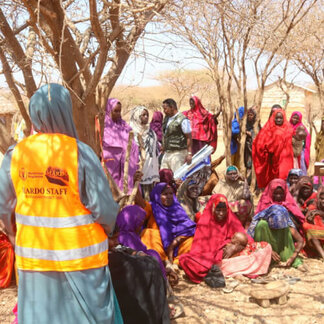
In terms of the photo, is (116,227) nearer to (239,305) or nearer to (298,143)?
(239,305)

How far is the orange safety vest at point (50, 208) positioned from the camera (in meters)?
1.90

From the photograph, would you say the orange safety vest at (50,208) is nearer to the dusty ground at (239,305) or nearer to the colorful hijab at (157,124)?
the dusty ground at (239,305)

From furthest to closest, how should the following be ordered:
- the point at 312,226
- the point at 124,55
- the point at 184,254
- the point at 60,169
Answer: the point at 312,226 → the point at 184,254 → the point at 124,55 → the point at 60,169

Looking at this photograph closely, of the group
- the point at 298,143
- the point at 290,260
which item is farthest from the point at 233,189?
the point at 298,143

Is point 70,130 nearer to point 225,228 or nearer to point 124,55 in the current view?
point 124,55

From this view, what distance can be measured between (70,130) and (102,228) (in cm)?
51

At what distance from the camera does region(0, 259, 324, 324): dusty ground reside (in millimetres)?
3365

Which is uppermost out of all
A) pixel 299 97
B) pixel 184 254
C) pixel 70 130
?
pixel 299 97

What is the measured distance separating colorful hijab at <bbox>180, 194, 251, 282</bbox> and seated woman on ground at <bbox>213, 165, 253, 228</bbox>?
57 cm

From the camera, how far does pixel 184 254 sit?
4254 mm

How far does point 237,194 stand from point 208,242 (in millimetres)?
1077

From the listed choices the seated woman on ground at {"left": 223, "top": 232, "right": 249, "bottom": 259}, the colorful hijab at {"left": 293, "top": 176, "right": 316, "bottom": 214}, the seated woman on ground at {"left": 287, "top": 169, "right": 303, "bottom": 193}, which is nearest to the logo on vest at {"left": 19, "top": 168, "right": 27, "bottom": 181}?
the seated woman on ground at {"left": 223, "top": 232, "right": 249, "bottom": 259}

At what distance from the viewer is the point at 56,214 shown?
1911mm

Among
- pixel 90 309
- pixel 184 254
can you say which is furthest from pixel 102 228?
pixel 184 254
